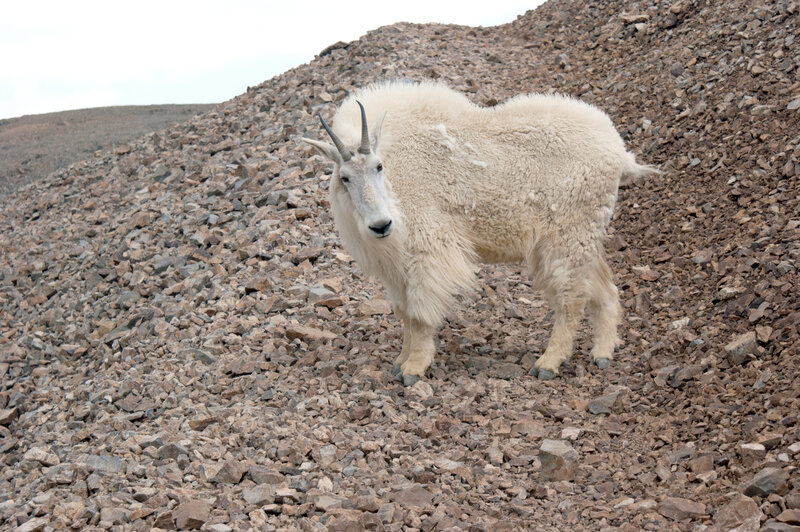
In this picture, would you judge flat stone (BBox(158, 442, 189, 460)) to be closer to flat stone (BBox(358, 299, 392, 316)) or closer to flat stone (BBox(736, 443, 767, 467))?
flat stone (BBox(358, 299, 392, 316))

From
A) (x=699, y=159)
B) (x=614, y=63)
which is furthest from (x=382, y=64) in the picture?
(x=699, y=159)

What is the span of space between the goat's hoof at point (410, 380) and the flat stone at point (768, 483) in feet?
9.19

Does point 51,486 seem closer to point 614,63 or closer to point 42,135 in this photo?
point 614,63

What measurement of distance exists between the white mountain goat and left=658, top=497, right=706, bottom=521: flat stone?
6.95 ft

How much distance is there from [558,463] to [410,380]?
66.5 inches

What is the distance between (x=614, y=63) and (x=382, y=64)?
4.03m

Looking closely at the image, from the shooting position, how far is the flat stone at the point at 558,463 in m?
5.24

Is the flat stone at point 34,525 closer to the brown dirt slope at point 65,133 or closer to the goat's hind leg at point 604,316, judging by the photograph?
the goat's hind leg at point 604,316

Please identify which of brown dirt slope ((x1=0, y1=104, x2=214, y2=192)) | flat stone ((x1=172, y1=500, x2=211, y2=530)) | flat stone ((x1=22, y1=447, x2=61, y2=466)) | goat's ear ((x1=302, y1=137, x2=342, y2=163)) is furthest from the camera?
brown dirt slope ((x1=0, y1=104, x2=214, y2=192))

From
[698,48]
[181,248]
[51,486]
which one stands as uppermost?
[698,48]

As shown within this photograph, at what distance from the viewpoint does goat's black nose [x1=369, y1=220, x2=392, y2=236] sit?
20.0 feet

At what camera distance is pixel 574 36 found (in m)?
15.0

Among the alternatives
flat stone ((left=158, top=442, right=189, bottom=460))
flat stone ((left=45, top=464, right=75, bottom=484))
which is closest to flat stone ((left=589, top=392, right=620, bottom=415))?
flat stone ((left=158, top=442, right=189, bottom=460))

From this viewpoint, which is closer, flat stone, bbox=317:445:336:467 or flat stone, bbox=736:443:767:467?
flat stone, bbox=736:443:767:467
